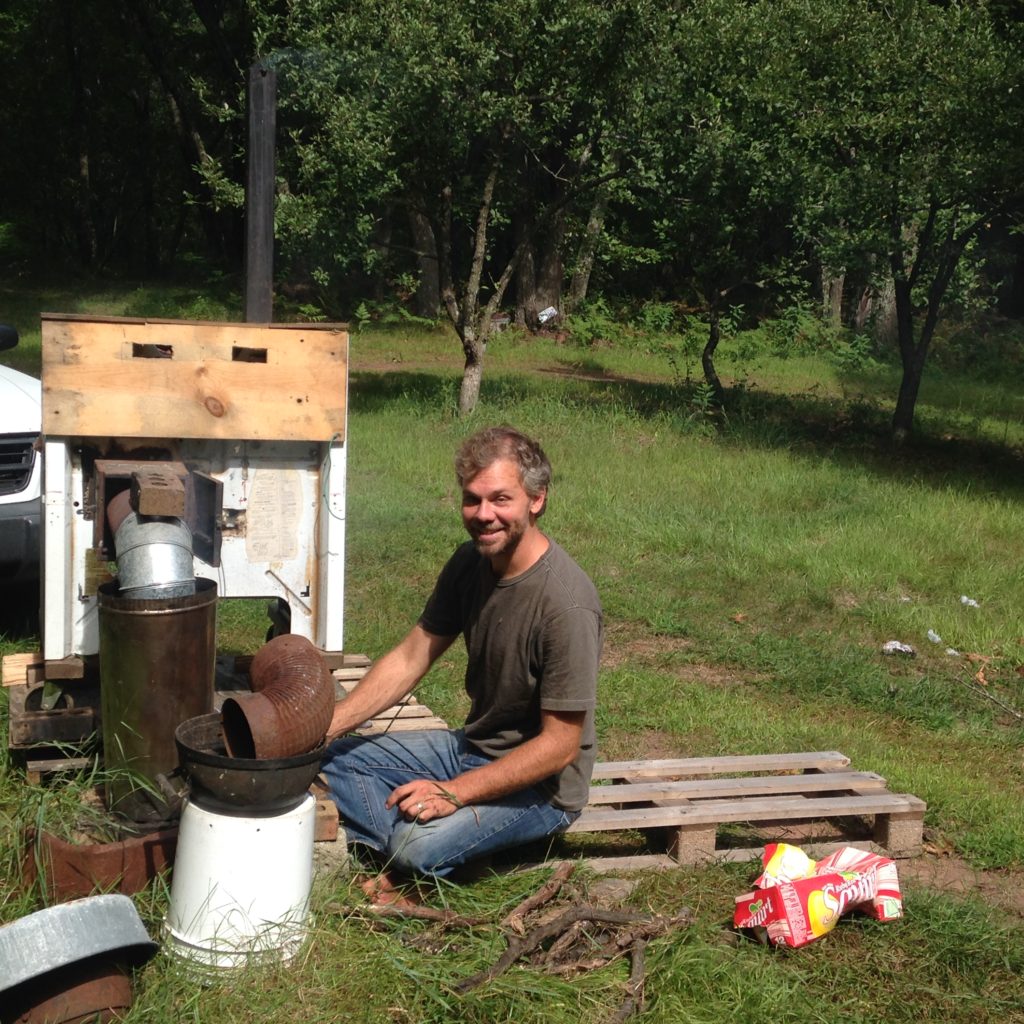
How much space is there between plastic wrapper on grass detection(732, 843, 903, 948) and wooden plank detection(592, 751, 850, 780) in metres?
0.79

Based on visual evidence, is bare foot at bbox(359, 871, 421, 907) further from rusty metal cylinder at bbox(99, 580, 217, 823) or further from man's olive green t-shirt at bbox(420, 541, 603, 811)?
rusty metal cylinder at bbox(99, 580, 217, 823)

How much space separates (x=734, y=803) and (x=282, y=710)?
1734mm

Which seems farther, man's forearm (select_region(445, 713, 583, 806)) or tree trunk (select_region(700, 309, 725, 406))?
tree trunk (select_region(700, 309, 725, 406))

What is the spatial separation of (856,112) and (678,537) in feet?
18.5

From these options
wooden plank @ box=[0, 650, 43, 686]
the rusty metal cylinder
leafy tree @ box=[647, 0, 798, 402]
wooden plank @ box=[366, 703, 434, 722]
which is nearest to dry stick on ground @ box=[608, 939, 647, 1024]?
the rusty metal cylinder

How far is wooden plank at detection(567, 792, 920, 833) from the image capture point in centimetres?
409

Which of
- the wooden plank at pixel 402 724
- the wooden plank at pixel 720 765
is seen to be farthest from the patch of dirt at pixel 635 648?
the wooden plank at pixel 402 724

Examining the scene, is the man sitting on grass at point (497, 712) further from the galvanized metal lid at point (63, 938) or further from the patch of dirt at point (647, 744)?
the patch of dirt at point (647, 744)

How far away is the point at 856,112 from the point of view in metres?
12.0

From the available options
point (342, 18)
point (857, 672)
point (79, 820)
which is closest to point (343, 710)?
point (79, 820)

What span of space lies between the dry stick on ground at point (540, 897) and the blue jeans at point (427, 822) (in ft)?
0.38

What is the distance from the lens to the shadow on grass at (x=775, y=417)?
12.0 metres

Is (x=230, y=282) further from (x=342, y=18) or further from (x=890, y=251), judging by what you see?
(x=890, y=251)

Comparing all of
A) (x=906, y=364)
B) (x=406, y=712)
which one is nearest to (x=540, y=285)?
(x=906, y=364)
